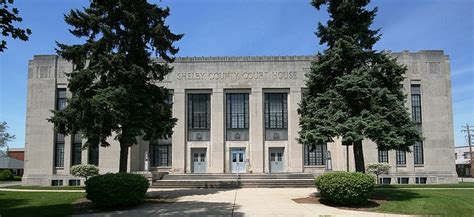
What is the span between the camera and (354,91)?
2133 centimetres

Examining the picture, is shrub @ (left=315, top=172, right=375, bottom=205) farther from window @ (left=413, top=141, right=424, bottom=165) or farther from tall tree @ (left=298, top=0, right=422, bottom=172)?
window @ (left=413, top=141, right=424, bottom=165)

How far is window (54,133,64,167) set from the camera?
4284cm

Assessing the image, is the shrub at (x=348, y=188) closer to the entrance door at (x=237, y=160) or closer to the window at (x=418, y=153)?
the entrance door at (x=237, y=160)

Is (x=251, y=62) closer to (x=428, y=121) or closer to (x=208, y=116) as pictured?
(x=208, y=116)

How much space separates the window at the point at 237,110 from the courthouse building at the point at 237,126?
3.8 inches

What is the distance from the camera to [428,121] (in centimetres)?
4219

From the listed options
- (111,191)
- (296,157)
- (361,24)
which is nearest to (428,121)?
(296,157)

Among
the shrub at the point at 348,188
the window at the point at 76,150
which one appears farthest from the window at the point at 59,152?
the shrub at the point at 348,188

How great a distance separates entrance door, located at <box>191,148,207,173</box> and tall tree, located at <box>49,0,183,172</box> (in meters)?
19.6

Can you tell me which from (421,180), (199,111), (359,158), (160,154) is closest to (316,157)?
(421,180)

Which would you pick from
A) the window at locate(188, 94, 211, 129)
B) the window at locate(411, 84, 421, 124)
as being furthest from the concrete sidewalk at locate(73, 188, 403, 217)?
the window at locate(411, 84, 421, 124)

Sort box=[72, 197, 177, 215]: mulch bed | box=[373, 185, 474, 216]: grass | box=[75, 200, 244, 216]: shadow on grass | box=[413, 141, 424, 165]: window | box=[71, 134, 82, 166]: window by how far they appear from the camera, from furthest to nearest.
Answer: box=[71, 134, 82, 166]: window → box=[413, 141, 424, 165]: window → box=[72, 197, 177, 215]: mulch bed → box=[373, 185, 474, 216]: grass → box=[75, 200, 244, 216]: shadow on grass

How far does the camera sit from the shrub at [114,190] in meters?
18.0

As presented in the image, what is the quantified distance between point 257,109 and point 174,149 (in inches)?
342
